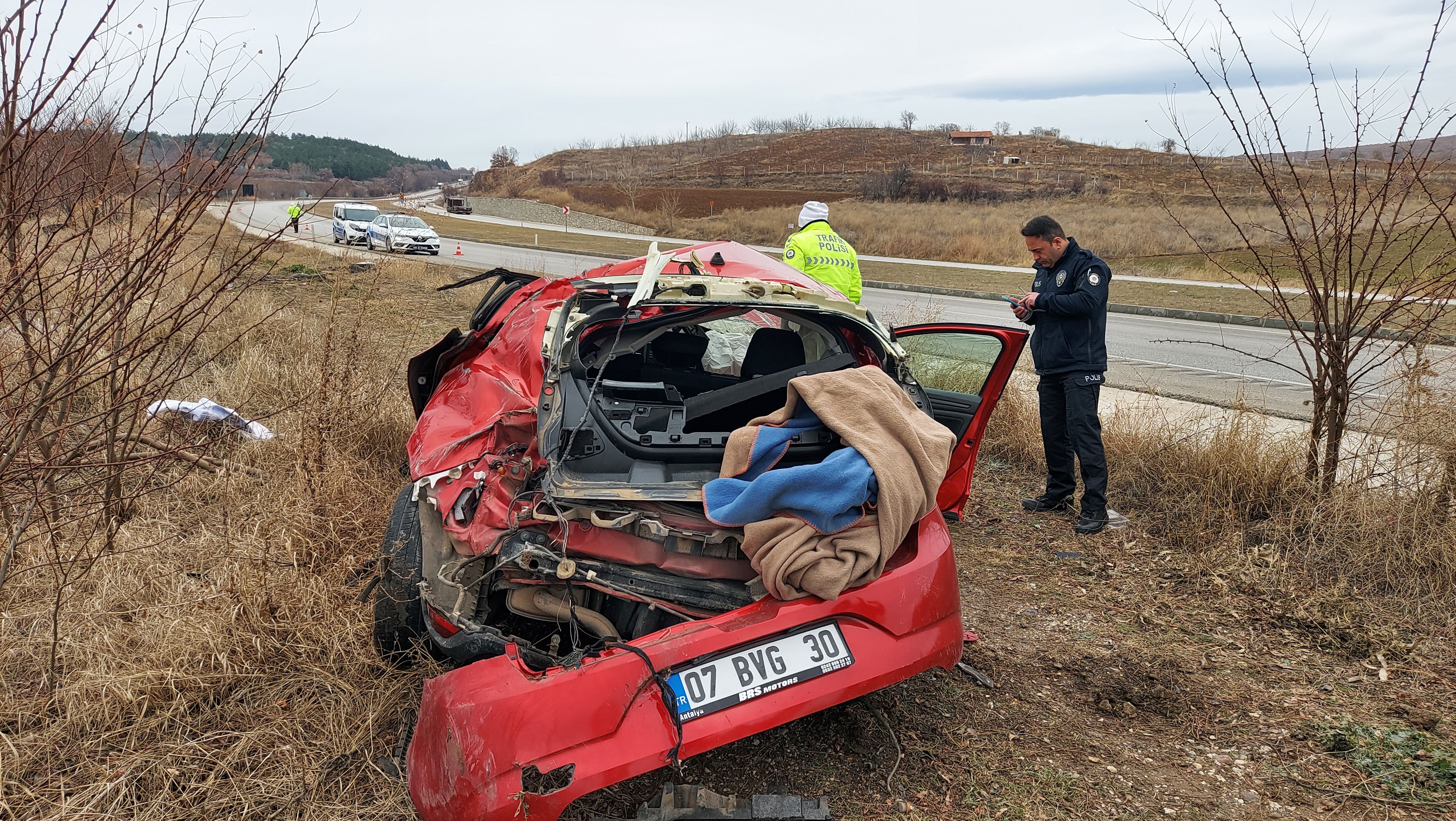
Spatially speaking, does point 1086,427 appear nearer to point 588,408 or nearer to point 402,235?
point 588,408

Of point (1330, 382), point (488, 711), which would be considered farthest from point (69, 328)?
point (1330, 382)

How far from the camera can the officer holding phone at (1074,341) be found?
463 cm

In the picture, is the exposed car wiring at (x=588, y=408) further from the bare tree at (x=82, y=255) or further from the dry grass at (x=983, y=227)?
the dry grass at (x=983, y=227)

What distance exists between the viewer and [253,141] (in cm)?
282

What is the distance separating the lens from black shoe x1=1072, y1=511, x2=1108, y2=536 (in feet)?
15.3

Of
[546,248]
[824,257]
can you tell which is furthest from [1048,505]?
[546,248]

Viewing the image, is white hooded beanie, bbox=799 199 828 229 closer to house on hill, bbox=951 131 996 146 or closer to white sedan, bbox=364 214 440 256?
white sedan, bbox=364 214 440 256

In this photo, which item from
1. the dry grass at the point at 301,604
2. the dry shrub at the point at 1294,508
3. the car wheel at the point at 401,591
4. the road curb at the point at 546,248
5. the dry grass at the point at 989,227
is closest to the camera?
the dry grass at the point at 301,604

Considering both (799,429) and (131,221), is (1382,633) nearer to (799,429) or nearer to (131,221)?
(799,429)

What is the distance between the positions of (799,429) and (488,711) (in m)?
1.30

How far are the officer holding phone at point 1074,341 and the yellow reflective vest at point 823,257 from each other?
4.37 feet

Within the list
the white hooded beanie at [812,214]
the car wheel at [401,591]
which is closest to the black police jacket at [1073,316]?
the white hooded beanie at [812,214]

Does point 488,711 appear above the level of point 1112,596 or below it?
above

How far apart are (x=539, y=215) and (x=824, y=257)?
47.2 metres
